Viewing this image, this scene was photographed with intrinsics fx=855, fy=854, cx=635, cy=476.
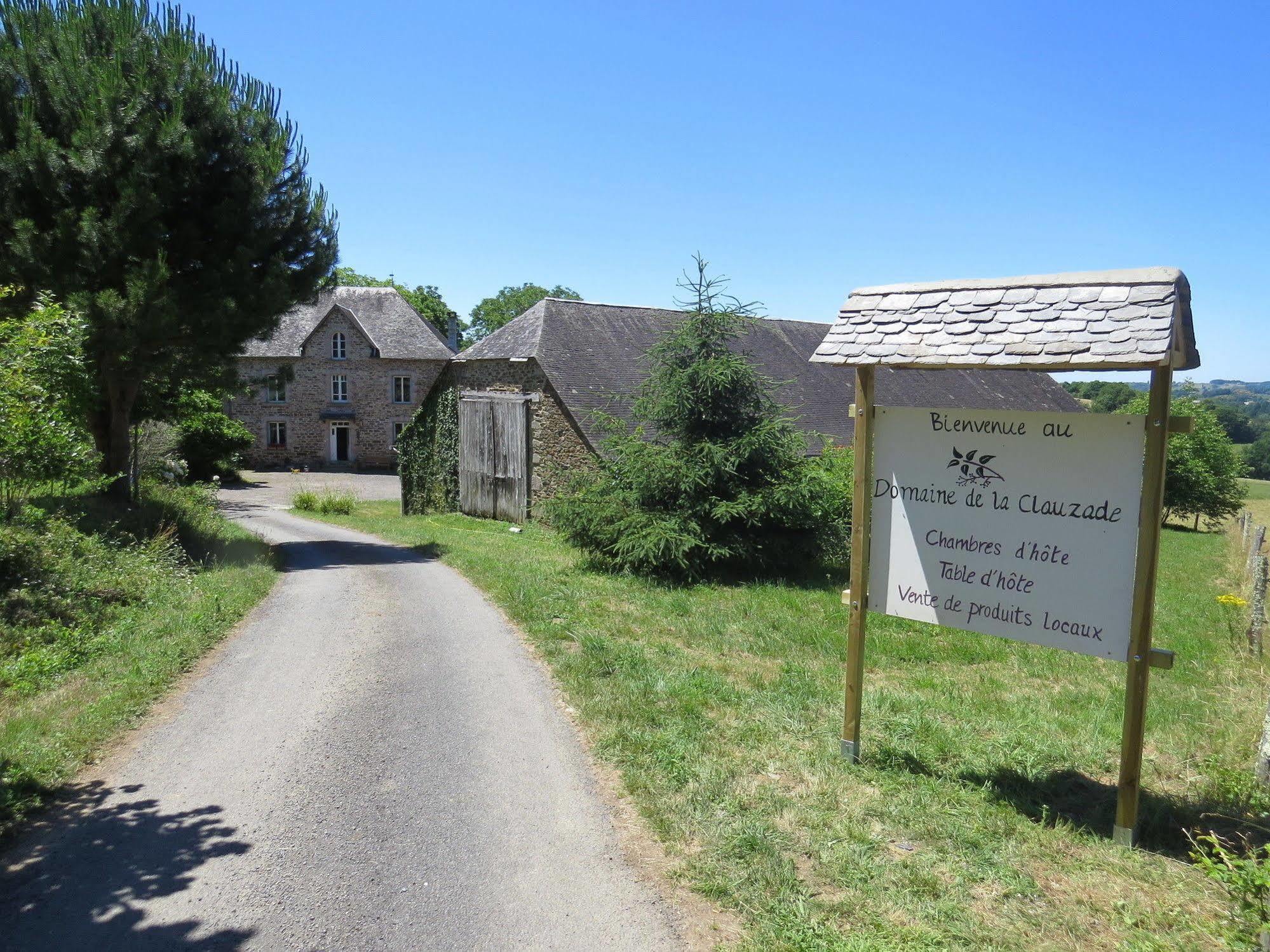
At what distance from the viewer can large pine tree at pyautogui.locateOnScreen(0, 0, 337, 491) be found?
12086 millimetres

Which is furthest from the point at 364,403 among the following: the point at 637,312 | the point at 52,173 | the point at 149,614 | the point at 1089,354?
the point at 1089,354

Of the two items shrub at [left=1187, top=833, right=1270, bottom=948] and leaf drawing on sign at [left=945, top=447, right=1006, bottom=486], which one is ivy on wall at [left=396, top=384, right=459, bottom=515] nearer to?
leaf drawing on sign at [left=945, top=447, right=1006, bottom=486]

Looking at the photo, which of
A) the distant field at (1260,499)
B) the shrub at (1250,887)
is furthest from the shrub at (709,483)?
the distant field at (1260,499)

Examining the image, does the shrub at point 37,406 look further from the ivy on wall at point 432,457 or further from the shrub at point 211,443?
the shrub at point 211,443

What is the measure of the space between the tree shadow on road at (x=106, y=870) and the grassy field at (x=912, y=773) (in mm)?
2235

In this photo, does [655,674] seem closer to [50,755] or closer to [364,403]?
[50,755]

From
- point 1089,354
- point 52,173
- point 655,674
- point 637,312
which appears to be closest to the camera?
point 1089,354

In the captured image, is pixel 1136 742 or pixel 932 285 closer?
pixel 1136 742

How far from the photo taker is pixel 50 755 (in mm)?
5156

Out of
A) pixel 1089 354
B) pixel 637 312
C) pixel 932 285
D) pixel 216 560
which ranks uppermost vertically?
pixel 637 312

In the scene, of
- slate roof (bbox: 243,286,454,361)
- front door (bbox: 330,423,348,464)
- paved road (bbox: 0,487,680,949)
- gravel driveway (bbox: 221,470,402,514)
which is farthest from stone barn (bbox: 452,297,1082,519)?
front door (bbox: 330,423,348,464)

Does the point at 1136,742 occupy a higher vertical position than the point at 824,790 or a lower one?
higher

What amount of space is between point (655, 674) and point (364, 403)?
36139 mm

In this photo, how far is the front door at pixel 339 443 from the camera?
40625 millimetres
